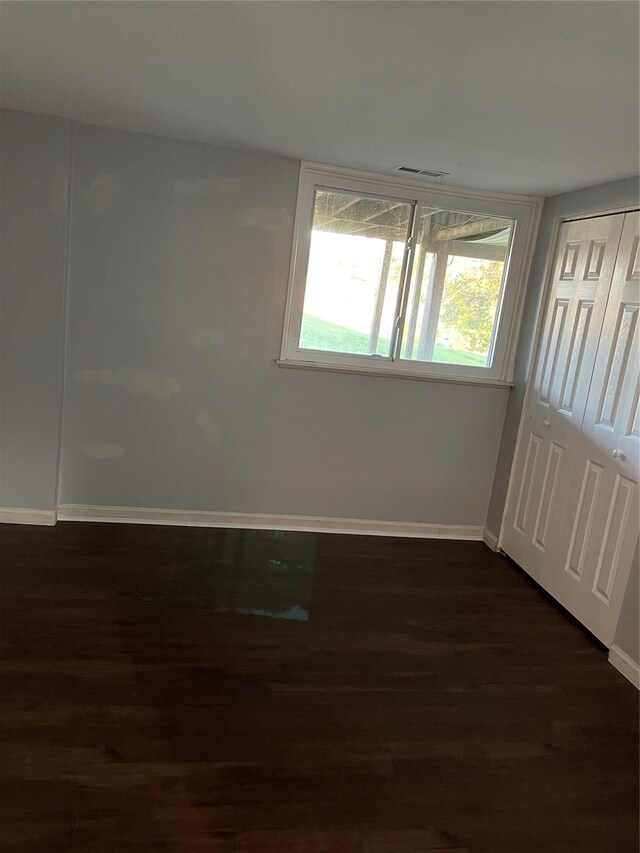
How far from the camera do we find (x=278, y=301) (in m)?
3.66

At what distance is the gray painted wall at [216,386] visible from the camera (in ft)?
11.2

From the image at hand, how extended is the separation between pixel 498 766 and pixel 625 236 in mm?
2446

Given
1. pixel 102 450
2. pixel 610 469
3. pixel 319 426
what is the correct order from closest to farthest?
1. pixel 610 469
2. pixel 102 450
3. pixel 319 426

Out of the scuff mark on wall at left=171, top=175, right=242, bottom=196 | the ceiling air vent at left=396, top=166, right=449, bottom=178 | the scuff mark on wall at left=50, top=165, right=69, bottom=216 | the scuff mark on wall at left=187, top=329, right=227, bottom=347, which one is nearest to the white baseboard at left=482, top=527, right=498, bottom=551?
the scuff mark on wall at left=187, top=329, right=227, bottom=347

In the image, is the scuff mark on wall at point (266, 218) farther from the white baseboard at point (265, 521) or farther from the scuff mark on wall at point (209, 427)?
the white baseboard at point (265, 521)

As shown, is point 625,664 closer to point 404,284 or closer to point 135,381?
point 404,284

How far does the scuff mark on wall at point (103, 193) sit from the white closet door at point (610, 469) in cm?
267

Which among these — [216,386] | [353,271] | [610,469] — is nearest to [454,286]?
[353,271]

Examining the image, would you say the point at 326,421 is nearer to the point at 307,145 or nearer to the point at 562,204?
the point at 307,145

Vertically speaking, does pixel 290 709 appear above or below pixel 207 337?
below

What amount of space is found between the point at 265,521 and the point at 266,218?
1.87 m

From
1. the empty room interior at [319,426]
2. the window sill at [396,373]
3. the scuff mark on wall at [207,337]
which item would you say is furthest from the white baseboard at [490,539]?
the scuff mark on wall at [207,337]

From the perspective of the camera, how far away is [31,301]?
3.32 m

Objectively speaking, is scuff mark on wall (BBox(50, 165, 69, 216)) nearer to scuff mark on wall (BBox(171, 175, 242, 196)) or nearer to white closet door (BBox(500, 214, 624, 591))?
scuff mark on wall (BBox(171, 175, 242, 196))
